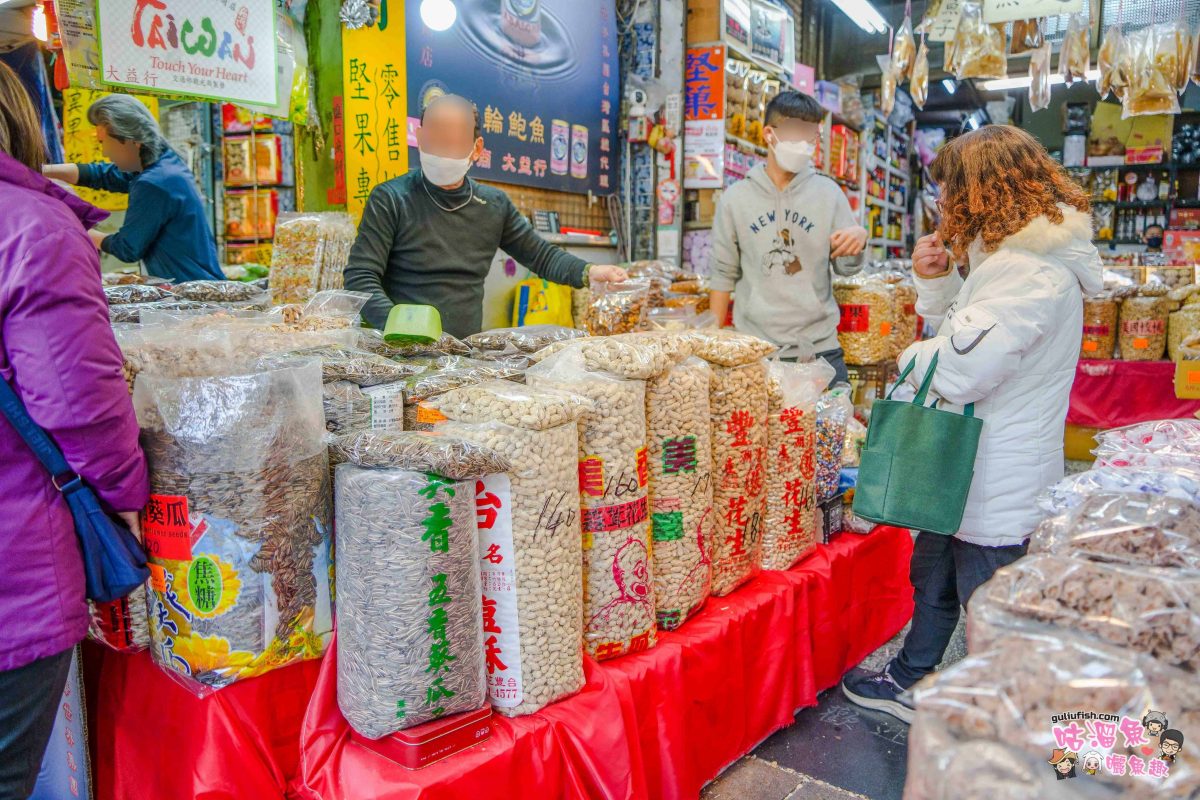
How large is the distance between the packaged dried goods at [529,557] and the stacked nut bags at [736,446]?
0.48 metres

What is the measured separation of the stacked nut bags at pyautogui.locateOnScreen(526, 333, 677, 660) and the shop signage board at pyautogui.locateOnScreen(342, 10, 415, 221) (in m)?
2.29

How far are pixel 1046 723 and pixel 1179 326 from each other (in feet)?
14.0

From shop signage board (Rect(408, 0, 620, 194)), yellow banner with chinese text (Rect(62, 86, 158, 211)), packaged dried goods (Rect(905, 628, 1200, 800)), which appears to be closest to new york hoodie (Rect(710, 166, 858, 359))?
shop signage board (Rect(408, 0, 620, 194))

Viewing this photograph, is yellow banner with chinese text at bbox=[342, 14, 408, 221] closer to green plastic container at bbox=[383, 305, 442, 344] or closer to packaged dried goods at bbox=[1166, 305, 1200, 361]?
green plastic container at bbox=[383, 305, 442, 344]

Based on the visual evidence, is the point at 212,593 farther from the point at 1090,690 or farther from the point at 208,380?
the point at 1090,690

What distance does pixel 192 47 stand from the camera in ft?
8.52

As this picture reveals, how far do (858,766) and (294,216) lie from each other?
7.74ft

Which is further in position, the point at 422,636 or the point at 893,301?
the point at 893,301

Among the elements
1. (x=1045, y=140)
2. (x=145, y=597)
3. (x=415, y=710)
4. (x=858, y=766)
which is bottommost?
(x=858, y=766)

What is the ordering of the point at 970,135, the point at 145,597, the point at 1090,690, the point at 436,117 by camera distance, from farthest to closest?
the point at 436,117 → the point at 970,135 → the point at 145,597 → the point at 1090,690

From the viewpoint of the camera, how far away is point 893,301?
3.44 m

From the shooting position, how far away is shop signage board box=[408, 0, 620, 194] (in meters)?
3.80

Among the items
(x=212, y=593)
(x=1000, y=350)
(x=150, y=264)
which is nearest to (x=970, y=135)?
(x=1000, y=350)

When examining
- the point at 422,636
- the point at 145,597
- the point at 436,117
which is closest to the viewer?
the point at 422,636
